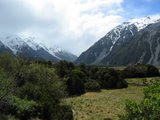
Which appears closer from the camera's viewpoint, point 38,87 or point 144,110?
point 144,110

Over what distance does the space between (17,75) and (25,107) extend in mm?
26148

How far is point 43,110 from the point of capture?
4594 cm

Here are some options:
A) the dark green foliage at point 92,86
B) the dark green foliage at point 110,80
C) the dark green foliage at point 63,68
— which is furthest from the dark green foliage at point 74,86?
the dark green foliage at point 110,80

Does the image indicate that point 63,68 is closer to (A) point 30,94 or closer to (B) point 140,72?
(B) point 140,72

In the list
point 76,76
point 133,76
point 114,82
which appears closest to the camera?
point 76,76

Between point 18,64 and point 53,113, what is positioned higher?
point 18,64

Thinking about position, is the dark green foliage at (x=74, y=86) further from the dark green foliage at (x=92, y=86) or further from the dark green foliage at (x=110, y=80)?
the dark green foliage at (x=110, y=80)

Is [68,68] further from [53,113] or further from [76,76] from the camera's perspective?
[53,113]

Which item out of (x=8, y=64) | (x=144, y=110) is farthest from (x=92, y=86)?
(x=144, y=110)

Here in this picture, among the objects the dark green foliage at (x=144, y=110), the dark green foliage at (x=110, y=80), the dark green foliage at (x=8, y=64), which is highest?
the dark green foliage at (x=8, y=64)

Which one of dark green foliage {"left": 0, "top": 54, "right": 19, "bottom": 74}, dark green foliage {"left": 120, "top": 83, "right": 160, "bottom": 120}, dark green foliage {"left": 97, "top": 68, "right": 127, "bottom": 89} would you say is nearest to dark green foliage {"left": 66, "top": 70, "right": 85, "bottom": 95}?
dark green foliage {"left": 97, "top": 68, "right": 127, "bottom": 89}

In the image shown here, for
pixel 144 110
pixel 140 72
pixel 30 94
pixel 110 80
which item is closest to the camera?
pixel 144 110

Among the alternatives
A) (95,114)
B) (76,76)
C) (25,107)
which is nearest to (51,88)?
(95,114)

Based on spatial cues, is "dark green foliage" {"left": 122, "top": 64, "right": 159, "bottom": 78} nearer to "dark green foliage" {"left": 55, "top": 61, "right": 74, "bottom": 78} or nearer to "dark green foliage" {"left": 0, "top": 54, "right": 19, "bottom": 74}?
"dark green foliage" {"left": 55, "top": 61, "right": 74, "bottom": 78}
